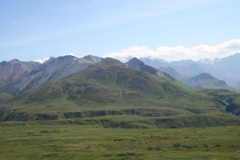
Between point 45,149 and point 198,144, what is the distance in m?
58.3

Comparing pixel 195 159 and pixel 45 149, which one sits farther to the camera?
pixel 45 149

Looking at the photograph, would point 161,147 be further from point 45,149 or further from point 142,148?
point 45,149

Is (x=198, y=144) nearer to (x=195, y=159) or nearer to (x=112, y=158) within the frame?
(x=195, y=159)

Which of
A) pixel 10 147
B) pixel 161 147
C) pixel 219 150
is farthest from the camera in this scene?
pixel 10 147

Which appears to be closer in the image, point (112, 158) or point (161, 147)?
point (112, 158)

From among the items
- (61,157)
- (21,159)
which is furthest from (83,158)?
(21,159)

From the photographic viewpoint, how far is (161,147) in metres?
96.6

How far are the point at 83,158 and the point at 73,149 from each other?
64.7 feet

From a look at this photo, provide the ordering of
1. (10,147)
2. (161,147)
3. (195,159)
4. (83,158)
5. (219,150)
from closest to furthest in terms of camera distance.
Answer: (195,159) < (83,158) < (219,150) < (161,147) < (10,147)

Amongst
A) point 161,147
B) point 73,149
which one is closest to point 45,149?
point 73,149

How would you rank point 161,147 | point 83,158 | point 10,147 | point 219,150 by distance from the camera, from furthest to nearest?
point 10,147 → point 161,147 → point 219,150 → point 83,158

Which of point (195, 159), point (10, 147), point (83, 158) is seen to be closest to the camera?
point (195, 159)

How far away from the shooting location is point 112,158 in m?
78.2

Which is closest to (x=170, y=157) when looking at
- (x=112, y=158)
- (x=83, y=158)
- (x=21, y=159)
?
(x=112, y=158)
